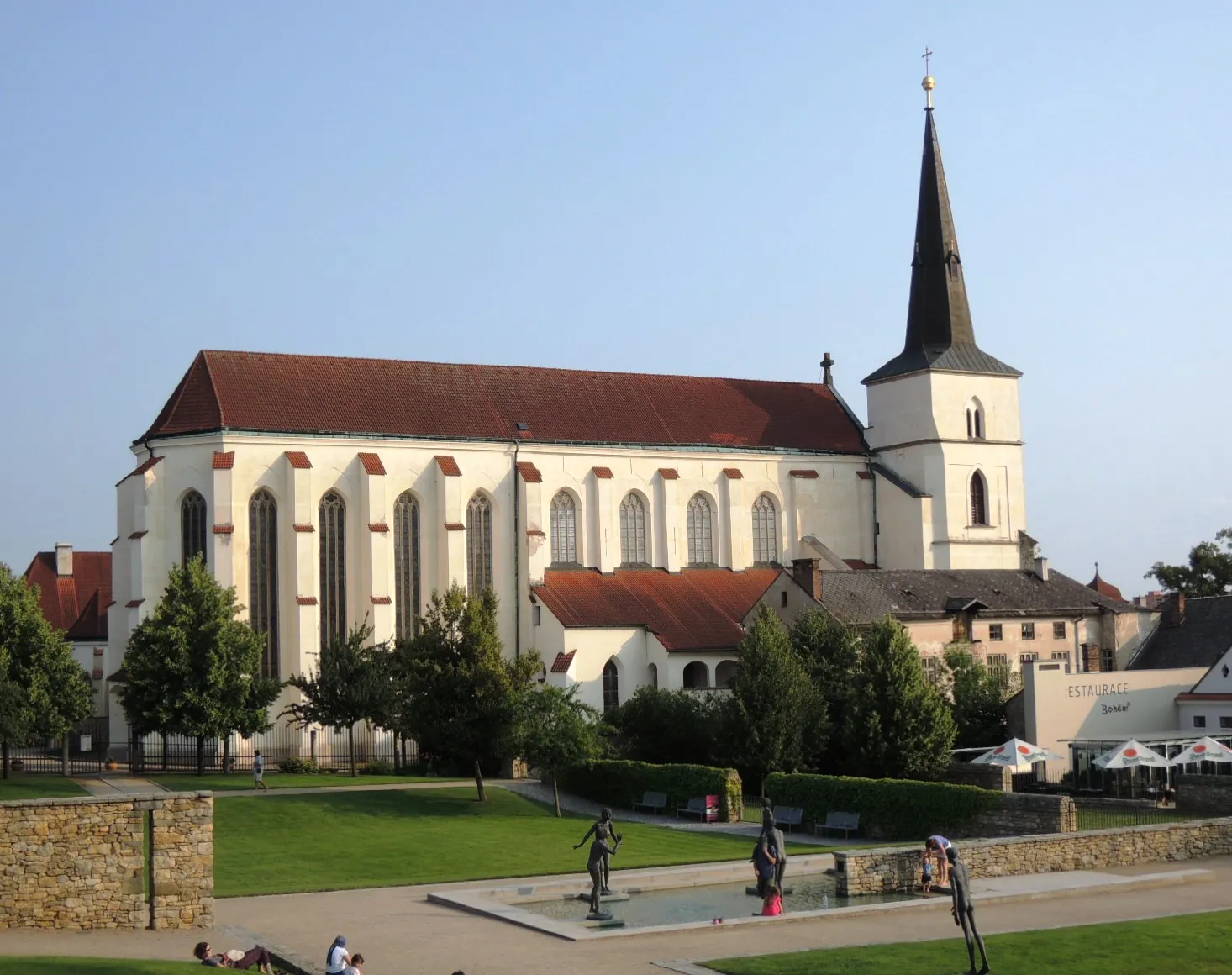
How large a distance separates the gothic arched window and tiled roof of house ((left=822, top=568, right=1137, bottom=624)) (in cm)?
888

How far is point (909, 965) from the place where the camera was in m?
22.7

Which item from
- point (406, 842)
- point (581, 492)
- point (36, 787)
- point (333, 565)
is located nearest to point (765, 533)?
point (581, 492)

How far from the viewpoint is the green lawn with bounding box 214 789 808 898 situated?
117 feet

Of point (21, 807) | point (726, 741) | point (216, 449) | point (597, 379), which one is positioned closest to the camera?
point (21, 807)

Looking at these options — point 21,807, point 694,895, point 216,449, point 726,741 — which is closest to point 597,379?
point 216,449

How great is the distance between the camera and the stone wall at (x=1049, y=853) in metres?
30.7

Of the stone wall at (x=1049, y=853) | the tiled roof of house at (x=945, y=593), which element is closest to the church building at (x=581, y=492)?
the tiled roof of house at (x=945, y=593)

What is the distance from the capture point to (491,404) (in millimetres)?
70000

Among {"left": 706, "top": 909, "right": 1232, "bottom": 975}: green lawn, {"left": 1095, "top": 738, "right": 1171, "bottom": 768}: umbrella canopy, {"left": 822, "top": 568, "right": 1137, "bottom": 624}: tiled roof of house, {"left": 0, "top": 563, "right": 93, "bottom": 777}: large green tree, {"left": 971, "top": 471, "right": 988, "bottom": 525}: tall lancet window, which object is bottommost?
{"left": 706, "top": 909, "right": 1232, "bottom": 975}: green lawn

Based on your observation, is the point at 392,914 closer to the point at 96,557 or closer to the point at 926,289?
the point at 926,289

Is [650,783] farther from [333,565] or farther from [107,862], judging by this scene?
[107,862]

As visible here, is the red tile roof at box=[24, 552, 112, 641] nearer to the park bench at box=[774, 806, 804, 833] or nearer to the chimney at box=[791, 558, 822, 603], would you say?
the chimney at box=[791, 558, 822, 603]

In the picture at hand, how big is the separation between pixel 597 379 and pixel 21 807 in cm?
5060

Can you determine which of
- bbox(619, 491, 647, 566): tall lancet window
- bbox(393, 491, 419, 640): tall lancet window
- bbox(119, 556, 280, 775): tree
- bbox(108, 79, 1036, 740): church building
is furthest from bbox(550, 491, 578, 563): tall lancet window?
Answer: bbox(119, 556, 280, 775): tree
